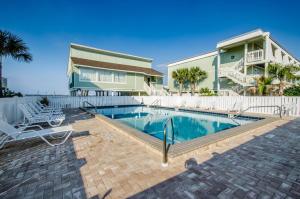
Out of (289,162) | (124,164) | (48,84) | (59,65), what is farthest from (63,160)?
(48,84)

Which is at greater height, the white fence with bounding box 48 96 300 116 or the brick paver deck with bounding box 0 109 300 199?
the white fence with bounding box 48 96 300 116

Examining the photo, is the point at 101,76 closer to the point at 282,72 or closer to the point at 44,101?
the point at 44,101

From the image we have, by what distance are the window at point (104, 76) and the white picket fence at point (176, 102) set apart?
3.13 metres

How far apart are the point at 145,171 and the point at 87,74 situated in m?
19.4

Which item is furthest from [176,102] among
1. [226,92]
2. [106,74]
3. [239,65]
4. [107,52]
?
→ [107,52]

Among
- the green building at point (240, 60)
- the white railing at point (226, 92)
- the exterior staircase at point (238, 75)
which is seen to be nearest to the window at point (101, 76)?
the green building at point (240, 60)

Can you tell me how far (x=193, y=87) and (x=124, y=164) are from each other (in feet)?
77.9

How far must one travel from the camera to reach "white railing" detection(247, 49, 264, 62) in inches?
675

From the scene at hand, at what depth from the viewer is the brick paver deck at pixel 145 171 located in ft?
8.45

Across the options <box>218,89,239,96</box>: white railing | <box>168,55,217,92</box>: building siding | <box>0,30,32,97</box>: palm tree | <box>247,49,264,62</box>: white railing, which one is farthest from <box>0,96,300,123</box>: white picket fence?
<box>168,55,217,92</box>: building siding

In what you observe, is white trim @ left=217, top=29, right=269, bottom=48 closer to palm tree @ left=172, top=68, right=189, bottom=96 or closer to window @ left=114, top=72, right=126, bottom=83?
palm tree @ left=172, top=68, right=189, bottom=96

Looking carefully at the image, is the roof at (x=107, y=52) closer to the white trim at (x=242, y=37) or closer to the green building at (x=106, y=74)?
the green building at (x=106, y=74)

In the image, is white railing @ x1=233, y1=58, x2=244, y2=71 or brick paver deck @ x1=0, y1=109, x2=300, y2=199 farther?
white railing @ x1=233, y1=58, x2=244, y2=71

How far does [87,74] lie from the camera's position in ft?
65.8
